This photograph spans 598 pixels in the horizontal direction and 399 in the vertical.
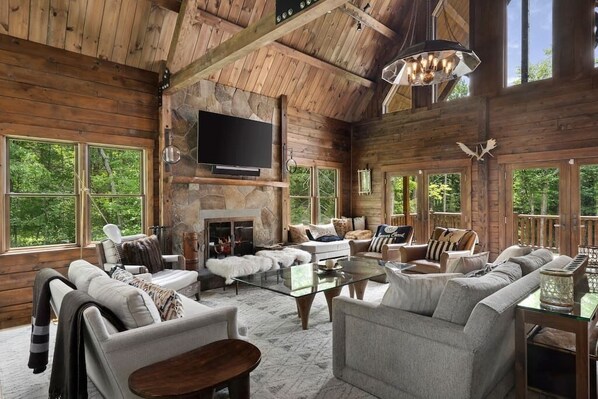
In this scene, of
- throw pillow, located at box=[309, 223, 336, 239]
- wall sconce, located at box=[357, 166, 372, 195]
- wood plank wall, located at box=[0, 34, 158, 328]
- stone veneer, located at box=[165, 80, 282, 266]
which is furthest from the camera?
wall sconce, located at box=[357, 166, 372, 195]

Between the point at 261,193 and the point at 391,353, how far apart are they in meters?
4.82

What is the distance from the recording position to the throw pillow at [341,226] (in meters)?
7.81

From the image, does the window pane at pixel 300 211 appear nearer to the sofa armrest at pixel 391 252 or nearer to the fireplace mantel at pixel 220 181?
the fireplace mantel at pixel 220 181

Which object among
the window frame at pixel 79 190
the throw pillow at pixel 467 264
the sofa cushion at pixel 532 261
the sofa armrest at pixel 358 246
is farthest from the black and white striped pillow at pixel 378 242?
the window frame at pixel 79 190

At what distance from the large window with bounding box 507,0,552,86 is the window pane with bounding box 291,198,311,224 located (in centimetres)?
444

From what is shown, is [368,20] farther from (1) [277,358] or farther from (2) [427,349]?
(2) [427,349]

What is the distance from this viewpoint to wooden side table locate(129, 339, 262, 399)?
1.59m

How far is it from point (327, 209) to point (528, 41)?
16.2 ft

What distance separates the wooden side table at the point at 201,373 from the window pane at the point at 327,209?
20.3 ft

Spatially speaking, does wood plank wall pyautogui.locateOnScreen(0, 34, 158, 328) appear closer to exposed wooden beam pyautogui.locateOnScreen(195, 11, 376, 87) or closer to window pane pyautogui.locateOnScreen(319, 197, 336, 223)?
exposed wooden beam pyautogui.locateOnScreen(195, 11, 376, 87)

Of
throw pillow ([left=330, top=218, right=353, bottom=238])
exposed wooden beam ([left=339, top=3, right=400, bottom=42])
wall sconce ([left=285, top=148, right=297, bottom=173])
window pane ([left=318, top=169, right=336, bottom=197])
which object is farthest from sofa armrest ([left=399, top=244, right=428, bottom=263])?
exposed wooden beam ([left=339, top=3, right=400, bottom=42])

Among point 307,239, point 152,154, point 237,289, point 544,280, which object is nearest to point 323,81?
point 307,239

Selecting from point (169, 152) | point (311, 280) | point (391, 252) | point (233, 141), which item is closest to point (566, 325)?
point (311, 280)

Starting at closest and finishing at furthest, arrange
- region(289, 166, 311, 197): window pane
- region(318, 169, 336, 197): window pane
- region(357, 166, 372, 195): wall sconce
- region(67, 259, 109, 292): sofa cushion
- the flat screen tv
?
region(67, 259, 109, 292): sofa cushion → the flat screen tv → region(289, 166, 311, 197): window pane → region(318, 169, 336, 197): window pane → region(357, 166, 372, 195): wall sconce
